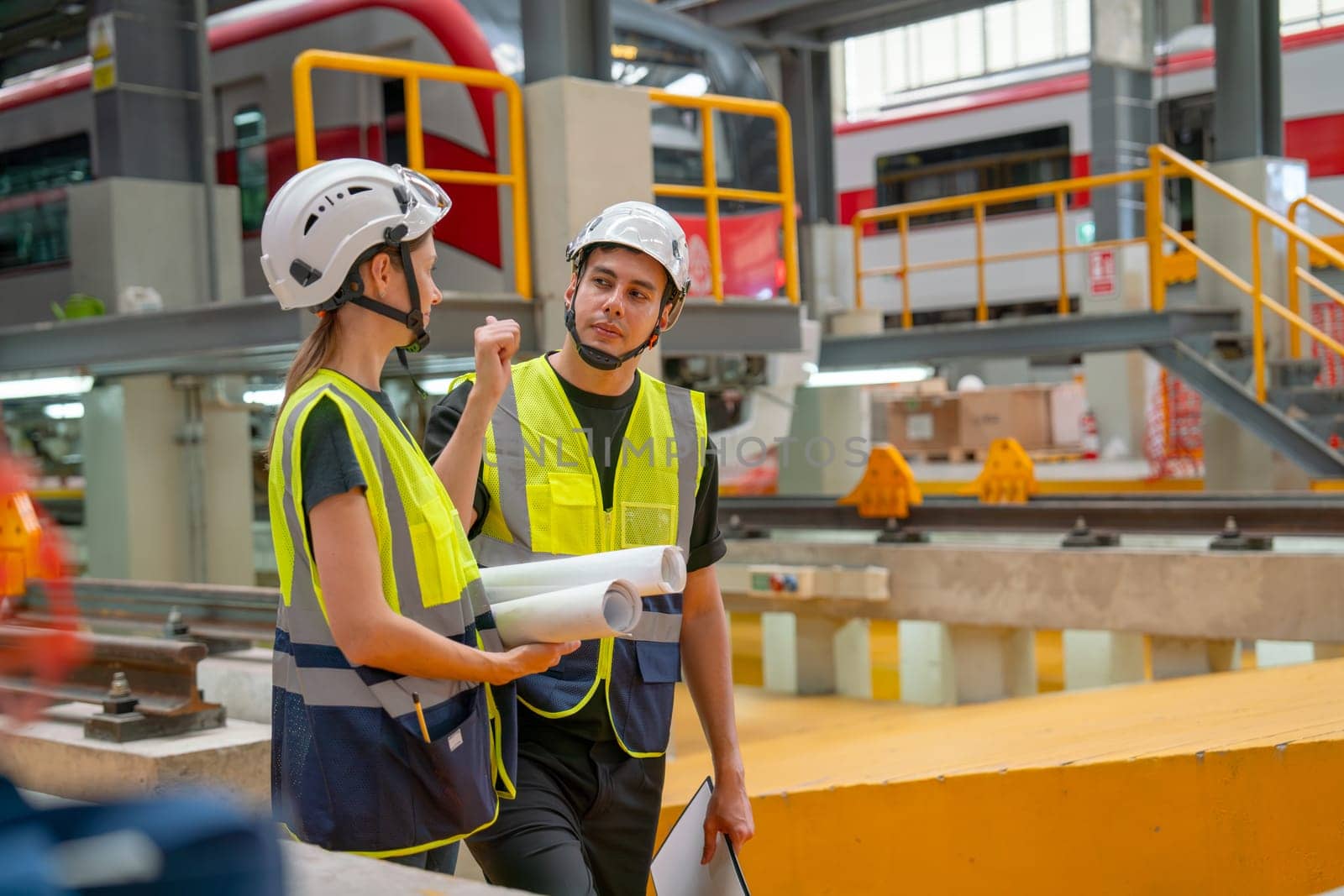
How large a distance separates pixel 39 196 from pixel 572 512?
33.2ft

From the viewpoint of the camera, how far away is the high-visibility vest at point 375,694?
77.9 inches

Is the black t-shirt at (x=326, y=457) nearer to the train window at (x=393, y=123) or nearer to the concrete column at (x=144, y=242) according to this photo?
the train window at (x=393, y=123)

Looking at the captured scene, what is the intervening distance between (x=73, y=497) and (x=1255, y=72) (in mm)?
11466

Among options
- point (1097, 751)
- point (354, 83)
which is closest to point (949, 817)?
point (1097, 751)

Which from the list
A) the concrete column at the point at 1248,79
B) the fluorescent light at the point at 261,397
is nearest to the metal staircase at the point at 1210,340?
the concrete column at the point at 1248,79

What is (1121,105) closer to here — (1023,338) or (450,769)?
(1023,338)

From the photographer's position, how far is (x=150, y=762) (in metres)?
3.53

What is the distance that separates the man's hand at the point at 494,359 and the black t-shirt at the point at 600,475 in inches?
7.1

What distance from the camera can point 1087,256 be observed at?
13727 millimetres

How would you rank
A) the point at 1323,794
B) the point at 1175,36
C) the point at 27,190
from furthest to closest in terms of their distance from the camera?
the point at 1175,36 → the point at 27,190 → the point at 1323,794

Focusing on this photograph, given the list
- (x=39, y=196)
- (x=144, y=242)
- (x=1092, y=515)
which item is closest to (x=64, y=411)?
(x=39, y=196)

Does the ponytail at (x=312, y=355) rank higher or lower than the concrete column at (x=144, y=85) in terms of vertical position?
lower

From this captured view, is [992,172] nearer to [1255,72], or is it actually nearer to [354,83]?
[1255,72]

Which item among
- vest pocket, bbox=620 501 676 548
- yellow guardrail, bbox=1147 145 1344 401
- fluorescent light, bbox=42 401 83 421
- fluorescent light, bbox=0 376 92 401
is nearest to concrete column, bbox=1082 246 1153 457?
yellow guardrail, bbox=1147 145 1344 401
